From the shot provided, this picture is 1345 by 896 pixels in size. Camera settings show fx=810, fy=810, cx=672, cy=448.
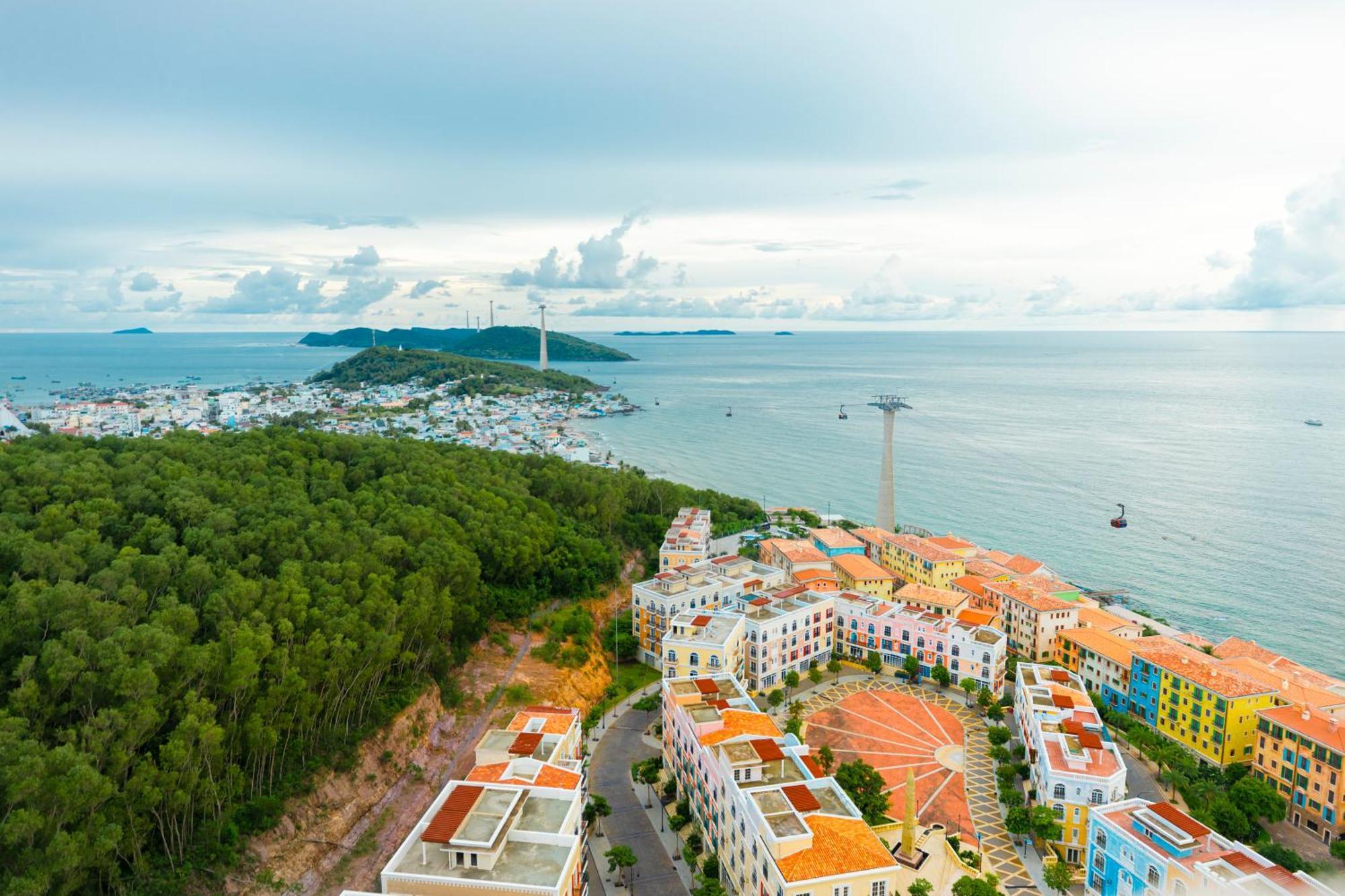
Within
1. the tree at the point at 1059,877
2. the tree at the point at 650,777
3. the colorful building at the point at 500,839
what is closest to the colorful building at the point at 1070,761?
the tree at the point at 1059,877

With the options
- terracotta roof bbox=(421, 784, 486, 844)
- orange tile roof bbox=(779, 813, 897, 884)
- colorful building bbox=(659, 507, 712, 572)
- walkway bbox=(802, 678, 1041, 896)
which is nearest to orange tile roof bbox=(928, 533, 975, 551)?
walkway bbox=(802, 678, 1041, 896)

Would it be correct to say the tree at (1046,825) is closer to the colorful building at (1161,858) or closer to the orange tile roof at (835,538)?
the colorful building at (1161,858)

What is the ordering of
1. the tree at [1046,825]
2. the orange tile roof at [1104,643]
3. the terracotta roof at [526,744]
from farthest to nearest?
the orange tile roof at [1104,643], the tree at [1046,825], the terracotta roof at [526,744]

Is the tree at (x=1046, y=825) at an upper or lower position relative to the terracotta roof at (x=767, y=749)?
lower

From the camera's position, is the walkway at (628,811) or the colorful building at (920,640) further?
the colorful building at (920,640)

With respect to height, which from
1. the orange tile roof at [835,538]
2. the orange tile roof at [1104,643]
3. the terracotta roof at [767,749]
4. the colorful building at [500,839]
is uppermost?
the colorful building at [500,839]

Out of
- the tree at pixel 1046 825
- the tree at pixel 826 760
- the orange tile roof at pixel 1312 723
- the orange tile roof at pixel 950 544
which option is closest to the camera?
the tree at pixel 1046 825

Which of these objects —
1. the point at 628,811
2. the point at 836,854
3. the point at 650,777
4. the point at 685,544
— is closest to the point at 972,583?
the point at 685,544
